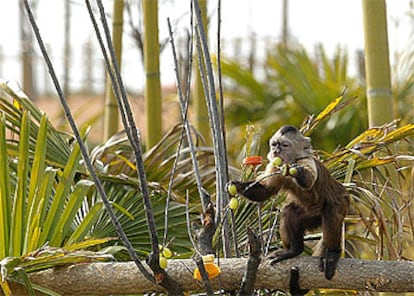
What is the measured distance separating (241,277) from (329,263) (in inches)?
9.3

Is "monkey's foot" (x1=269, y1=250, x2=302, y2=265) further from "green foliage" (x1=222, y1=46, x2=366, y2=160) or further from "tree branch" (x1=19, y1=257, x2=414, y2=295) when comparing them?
"green foliage" (x1=222, y1=46, x2=366, y2=160)

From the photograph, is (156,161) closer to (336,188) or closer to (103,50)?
(336,188)

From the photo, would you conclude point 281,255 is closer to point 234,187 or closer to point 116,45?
point 234,187

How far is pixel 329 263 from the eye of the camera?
222 centimetres

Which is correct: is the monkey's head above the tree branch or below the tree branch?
above

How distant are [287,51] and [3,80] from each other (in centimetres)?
339

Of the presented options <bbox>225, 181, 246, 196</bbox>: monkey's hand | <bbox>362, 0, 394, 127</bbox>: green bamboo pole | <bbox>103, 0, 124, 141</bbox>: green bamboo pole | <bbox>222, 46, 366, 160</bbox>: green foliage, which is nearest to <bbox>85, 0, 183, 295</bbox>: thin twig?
<bbox>225, 181, 246, 196</bbox>: monkey's hand

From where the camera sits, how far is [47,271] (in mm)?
2480

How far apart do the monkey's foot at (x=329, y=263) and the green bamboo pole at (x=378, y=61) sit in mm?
927

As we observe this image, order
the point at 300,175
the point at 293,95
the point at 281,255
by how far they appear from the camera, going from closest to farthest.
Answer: the point at 300,175
the point at 281,255
the point at 293,95

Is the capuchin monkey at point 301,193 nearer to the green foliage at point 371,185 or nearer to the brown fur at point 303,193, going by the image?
the brown fur at point 303,193

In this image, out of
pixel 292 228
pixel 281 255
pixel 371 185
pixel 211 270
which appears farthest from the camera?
pixel 371 185

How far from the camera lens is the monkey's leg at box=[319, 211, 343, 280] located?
87.4 inches

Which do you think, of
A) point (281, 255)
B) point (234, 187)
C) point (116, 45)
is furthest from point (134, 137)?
point (116, 45)
